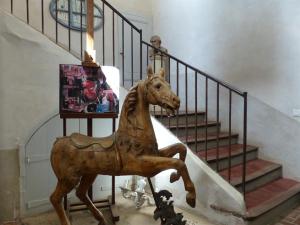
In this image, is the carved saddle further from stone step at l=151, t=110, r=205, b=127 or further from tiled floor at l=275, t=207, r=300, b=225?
tiled floor at l=275, t=207, r=300, b=225

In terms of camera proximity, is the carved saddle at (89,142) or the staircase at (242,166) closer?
the carved saddle at (89,142)

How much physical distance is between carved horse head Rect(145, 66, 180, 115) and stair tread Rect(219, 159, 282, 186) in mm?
1462

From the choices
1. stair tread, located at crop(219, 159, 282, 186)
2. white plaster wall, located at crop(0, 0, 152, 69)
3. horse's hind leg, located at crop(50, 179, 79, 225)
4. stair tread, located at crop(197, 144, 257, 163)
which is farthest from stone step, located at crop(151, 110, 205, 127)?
white plaster wall, located at crop(0, 0, 152, 69)

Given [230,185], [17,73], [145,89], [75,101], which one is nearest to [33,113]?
[17,73]

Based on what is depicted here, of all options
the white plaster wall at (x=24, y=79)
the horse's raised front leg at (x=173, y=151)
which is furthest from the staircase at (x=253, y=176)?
the white plaster wall at (x=24, y=79)

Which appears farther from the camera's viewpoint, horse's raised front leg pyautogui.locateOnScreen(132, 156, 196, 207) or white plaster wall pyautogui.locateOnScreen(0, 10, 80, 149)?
white plaster wall pyautogui.locateOnScreen(0, 10, 80, 149)

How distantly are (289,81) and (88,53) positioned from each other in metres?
2.64

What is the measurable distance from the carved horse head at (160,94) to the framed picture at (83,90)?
0.65 m

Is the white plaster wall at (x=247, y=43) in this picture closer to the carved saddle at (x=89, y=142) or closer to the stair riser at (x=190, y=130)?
the stair riser at (x=190, y=130)

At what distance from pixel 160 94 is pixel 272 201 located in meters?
1.86

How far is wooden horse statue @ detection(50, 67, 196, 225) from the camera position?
1794mm

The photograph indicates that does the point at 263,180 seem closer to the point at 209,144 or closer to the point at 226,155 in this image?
the point at 226,155

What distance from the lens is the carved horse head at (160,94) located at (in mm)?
1735

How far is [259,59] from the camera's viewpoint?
379 cm
